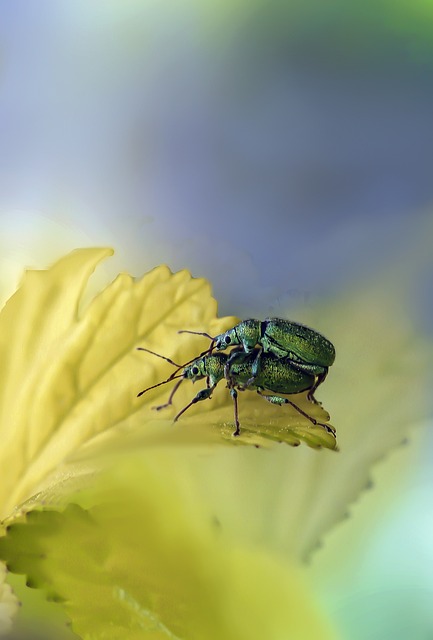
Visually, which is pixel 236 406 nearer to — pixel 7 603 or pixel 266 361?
pixel 266 361

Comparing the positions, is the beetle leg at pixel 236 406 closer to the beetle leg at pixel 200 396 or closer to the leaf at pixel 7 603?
the beetle leg at pixel 200 396

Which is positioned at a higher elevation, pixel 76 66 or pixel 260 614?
pixel 76 66

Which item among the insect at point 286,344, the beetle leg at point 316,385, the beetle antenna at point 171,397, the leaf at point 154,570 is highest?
the insect at point 286,344

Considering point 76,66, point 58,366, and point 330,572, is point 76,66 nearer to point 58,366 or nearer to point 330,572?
point 58,366

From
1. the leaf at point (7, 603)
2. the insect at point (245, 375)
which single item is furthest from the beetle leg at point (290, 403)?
the leaf at point (7, 603)

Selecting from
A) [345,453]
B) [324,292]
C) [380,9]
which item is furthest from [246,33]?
[345,453]

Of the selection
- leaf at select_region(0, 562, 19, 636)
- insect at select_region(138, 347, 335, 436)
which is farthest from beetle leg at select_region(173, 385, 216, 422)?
leaf at select_region(0, 562, 19, 636)

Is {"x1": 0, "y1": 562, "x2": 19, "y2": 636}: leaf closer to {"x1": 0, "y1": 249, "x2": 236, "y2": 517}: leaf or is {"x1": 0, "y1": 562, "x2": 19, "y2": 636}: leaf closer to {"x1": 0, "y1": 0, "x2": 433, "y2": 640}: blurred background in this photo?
{"x1": 0, "y1": 249, "x2": 236, "y2": 517}: leaf
